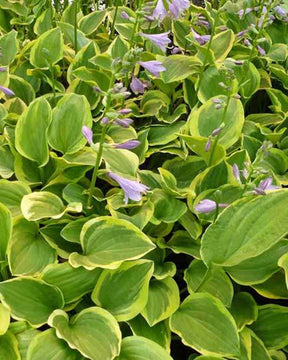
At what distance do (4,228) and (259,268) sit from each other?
800mm

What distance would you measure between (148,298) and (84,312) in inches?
8.3

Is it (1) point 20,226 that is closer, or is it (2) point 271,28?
(1) point 20,226

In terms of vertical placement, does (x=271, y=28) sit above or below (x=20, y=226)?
above

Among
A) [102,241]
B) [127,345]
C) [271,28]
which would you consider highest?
[271,28]

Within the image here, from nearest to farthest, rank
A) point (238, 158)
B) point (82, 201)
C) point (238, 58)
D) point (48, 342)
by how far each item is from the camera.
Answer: point (48, 342) → point (82, 201) → point (238, 158) → point (238, 58)

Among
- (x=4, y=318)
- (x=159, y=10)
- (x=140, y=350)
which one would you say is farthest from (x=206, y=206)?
(x=159, y=10)

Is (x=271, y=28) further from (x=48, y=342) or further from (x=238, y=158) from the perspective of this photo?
(x=48, y=342)

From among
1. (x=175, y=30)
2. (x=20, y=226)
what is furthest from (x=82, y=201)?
(x=175, y=30)

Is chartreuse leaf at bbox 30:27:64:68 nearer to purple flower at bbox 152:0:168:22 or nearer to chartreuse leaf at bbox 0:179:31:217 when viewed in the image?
purple flower at bbox 152:0:168:22

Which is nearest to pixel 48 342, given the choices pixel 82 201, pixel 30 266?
pixel 30 266

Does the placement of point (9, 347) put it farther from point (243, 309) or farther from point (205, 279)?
point (243, 309)

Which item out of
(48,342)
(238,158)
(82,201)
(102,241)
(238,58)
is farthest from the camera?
(238,58)

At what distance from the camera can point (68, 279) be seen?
1523 mm

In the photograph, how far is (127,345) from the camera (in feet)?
4.79
